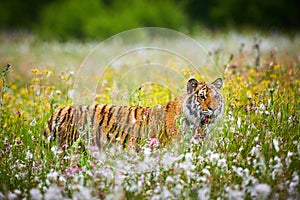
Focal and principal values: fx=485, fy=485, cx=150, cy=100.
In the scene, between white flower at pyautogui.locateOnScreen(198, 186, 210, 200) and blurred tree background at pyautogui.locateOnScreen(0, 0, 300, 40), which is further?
blurred tree background at pyautogui.locateOnScreen(0, 0, 300, 40)

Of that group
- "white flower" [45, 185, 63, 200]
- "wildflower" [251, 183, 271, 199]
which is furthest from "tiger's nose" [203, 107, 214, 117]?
"white flower" [45, 185, 63, 200]

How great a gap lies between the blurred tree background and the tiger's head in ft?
56.5

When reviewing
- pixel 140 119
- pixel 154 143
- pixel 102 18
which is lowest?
pixel 154 143

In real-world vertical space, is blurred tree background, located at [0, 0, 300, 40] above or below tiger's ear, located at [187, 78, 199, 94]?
above

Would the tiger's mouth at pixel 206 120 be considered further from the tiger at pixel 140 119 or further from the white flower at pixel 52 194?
the white flower at pixel 52 194

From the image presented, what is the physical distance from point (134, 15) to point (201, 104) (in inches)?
888

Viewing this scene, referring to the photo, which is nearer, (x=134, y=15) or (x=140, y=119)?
(x=140, y=119)

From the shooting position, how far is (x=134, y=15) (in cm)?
2741

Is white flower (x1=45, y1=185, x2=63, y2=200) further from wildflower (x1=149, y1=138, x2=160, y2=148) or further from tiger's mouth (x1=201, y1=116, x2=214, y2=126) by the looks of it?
tiger's mouth (x1=201, y1=116, x2=214, y2=126)

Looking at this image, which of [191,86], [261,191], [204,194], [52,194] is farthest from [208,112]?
[52,194]

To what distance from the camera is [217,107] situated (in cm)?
541

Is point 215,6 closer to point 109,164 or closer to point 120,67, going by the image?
point 120,67

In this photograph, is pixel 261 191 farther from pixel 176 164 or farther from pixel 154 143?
pixel 154 143

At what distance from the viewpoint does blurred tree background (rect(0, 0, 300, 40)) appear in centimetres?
2652
